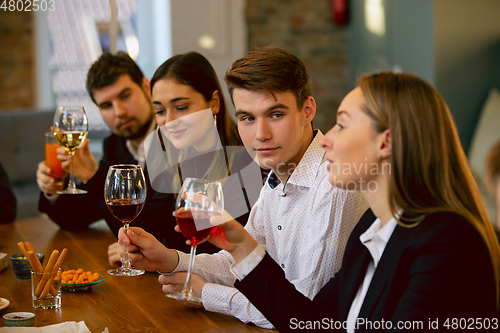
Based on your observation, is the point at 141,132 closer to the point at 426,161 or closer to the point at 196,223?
the point at 196,223

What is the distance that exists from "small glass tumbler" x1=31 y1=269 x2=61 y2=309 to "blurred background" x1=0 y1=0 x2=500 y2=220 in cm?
261

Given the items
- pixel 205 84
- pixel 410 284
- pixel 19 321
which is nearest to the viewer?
pixel 410 284

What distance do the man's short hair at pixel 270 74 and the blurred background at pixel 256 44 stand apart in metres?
2.03

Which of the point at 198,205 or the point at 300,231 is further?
the point at 300,231

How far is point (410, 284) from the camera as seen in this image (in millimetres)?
848

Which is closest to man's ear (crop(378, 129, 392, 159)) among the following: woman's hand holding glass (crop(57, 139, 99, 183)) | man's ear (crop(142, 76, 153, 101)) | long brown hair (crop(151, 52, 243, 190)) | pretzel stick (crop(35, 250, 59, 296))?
pretzel stick (crop(35, 250, 59, 296))

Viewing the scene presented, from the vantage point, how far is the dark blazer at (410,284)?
2.68 ft

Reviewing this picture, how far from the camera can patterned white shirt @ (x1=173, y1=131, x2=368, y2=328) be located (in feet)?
3.93

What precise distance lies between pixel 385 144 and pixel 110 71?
5.63ft

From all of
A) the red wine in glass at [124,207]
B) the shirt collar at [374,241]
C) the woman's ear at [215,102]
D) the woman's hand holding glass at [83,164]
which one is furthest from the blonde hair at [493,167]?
the woman's hand holding glass at [83,164]

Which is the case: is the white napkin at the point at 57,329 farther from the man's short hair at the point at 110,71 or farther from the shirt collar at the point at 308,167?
the man's short hair at the point at 110,71

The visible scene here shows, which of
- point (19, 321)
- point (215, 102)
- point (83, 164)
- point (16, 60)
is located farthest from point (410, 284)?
point (16, 60)

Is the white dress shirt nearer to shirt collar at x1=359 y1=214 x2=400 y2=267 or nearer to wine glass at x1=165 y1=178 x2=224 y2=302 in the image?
shirt collar at x1=359 y1=214 x2=400 y2=267

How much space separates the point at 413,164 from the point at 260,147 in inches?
20.4
